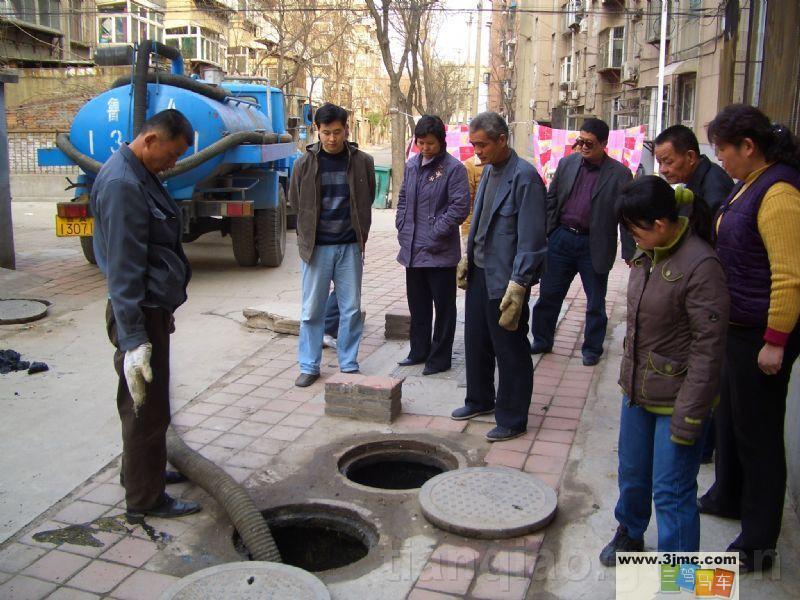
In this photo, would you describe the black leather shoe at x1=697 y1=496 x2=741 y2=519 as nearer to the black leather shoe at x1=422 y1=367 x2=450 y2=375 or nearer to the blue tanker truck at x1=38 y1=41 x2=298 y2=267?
the black leather shoe at x1=422 y1=367 x2=450 y2=375

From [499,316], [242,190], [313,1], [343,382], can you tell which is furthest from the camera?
[313,1]

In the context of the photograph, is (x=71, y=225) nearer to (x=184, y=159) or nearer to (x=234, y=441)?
(x=184, y=159)

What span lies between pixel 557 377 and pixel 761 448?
258cm

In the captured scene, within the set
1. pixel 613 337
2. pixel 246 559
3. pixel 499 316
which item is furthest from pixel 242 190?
pixel 246 559

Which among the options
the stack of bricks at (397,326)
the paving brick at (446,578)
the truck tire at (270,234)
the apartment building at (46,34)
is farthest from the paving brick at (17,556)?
the apartment building at (46,34)

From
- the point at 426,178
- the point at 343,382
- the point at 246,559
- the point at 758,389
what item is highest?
the point at 426,178

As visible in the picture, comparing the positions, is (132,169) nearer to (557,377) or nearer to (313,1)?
(557,377)

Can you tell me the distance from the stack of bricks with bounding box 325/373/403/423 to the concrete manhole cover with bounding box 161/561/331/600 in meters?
1.72

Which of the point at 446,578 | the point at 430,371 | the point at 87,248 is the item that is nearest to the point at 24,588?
the point at 446,578

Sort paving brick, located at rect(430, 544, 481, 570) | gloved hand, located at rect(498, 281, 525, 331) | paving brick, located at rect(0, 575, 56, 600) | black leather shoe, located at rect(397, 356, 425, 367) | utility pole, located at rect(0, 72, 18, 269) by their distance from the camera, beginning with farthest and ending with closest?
utility pole, located at rect(0, 72, 18, 269) → black leather shoe, located at rect(397, 356, 425, 367) → gloved hand, located at rect(498, 281, 525, 331) → paving brick, located at rect(430, 544, 481, 570) → paving brick, located at rect(0, 575, 56, 600)

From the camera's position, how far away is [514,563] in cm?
311

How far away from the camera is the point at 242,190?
28.7ft

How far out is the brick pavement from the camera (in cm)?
298

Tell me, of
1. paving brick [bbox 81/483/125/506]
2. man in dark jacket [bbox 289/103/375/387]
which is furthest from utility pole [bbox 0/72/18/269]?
paving brick [bbox 81/483/125/506]
